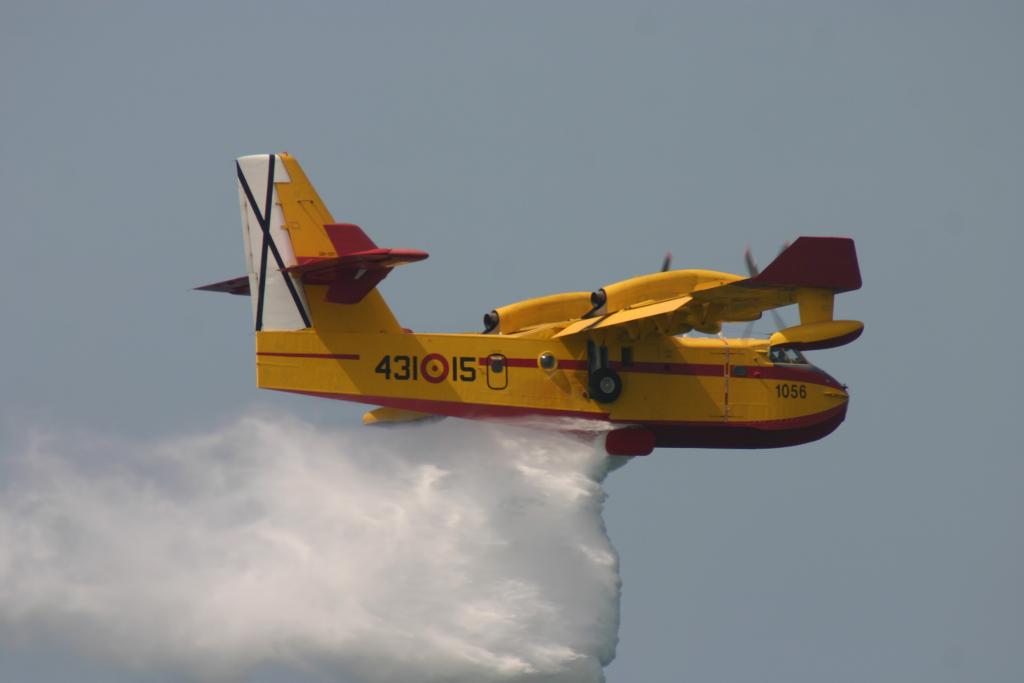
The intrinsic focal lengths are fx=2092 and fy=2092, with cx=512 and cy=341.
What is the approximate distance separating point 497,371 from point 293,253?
13.1ft

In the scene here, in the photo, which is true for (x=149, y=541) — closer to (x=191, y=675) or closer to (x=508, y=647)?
(x=191, y=675)

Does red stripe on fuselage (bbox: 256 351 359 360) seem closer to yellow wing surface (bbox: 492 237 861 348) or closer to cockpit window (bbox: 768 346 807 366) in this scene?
yellow wing surface (bbox: 492 237 861 348)

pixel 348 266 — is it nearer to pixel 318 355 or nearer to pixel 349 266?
pixel 349 266

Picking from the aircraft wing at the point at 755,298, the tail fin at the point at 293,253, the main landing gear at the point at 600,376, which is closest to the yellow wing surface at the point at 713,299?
the aircraft wing at the point at 755,298

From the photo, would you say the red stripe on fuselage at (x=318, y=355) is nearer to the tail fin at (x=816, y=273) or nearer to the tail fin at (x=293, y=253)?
the tail fin at (x=293, y=253)

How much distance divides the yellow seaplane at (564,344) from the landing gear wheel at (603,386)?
2cm

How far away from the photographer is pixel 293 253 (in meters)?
33.4

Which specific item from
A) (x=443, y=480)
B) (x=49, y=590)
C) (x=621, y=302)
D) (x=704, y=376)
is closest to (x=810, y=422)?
(x=704, y=376)

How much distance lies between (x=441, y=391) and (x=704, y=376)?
4827 millimetres

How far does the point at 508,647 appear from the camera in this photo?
111 feet

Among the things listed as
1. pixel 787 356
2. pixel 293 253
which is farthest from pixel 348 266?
pixel 787 356

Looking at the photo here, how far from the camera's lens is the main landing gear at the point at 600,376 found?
116 ft

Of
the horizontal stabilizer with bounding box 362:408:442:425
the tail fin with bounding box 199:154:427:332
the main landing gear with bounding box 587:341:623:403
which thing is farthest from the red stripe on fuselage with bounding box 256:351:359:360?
the main landing gear with bounding box 587:341:623:403

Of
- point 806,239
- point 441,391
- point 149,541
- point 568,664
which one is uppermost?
point 806,239
